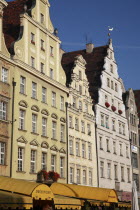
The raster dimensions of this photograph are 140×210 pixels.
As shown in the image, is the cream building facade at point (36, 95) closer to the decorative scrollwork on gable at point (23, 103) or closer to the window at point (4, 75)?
the decorative scrollwork on gable at point (23, 103)

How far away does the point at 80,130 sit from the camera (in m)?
40.7

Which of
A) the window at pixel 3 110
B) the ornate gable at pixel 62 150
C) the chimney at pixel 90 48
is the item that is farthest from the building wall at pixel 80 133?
the window at pixel 3 110

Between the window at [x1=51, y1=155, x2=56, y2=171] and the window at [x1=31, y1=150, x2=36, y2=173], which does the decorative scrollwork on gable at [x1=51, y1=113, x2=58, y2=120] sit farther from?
the window at [x1=31, y1=150, x2=36, y2=173]

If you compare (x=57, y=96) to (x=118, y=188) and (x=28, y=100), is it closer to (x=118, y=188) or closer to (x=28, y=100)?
(x=28, y=100)

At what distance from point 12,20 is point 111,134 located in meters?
19.6

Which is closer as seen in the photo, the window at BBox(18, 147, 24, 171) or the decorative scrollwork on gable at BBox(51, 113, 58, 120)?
the window at BBox(18, 147, 24, 171)

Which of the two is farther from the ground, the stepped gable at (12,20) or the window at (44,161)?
the stepped gable at (12,20)

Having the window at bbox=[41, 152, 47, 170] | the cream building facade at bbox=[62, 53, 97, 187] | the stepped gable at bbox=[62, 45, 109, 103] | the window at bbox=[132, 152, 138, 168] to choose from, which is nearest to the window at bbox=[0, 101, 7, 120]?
the window at bbox=[41, 152, 47, 170]

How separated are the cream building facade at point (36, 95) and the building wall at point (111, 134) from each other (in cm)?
875

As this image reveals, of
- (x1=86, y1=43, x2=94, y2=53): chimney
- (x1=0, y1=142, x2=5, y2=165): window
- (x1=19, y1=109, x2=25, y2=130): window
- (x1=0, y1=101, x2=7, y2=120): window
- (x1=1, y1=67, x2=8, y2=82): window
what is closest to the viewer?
(x1=0, y1=142, x2=5, y2=165): window

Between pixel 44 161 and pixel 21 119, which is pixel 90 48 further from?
pixel 21 119

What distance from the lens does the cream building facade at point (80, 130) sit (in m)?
38.6

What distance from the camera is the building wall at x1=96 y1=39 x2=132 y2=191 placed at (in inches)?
1760

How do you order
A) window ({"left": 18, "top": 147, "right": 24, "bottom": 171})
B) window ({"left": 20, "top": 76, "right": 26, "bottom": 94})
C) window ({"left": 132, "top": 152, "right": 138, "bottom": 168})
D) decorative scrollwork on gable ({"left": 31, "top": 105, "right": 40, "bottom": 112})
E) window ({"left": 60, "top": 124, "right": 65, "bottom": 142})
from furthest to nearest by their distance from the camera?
Answer: window ({"left": 132, "top": 152, "right": 138, "bottom": 168}) < window ({"left": 60, "top": 124, "right": 65, "bottom": 142}) < decorative scrollwork on gable ({"left": 31, "top": 105, "right": 40, "bottom": 112}) < window ({"left": 20, "top": 76, "right": 26, "bottom": 94}) < window ({"left": 18, "top": 147, "right": 24, "bottom": 171})
